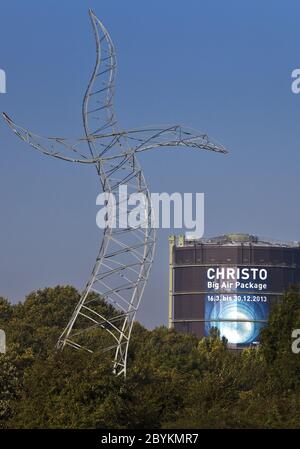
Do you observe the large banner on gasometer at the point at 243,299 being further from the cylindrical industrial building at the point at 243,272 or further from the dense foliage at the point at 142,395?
the dense foliage at the point at 142,395

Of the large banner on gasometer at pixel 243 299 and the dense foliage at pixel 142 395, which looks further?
the large banner on gasometer at pixel 243 299

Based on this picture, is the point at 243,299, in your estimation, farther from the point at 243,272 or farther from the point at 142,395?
the point at 142,395

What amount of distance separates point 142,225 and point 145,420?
28.3 feet

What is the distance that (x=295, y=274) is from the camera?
19750cm

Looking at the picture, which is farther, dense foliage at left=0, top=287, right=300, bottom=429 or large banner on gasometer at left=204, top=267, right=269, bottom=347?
large banner on gasometer at left=204, top=267, right=269, bottom=347

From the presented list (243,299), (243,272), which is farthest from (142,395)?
(243,299)

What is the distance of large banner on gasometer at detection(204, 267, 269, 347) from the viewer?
19712 centimetres

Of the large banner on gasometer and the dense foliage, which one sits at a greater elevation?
the large banner on gasometer

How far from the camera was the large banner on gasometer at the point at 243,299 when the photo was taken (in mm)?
197125

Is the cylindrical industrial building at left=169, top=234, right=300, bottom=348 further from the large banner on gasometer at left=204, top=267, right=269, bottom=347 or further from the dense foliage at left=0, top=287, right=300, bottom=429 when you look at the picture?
the dense foliage at left=0, top=287, right=300, bottom=429

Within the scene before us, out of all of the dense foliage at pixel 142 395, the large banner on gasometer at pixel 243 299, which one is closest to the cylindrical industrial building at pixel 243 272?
the large banner on gasometer at pixel 243 299

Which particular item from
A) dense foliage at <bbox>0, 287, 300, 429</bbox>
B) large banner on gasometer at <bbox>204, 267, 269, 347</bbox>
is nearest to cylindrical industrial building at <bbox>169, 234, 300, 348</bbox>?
large banner on gasometer at <bbox>204, 267, 269, 347</bbox>

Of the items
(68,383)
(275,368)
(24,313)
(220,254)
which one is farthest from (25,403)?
(220,254)

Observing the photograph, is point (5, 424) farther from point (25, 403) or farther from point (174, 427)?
point (174, 427)
